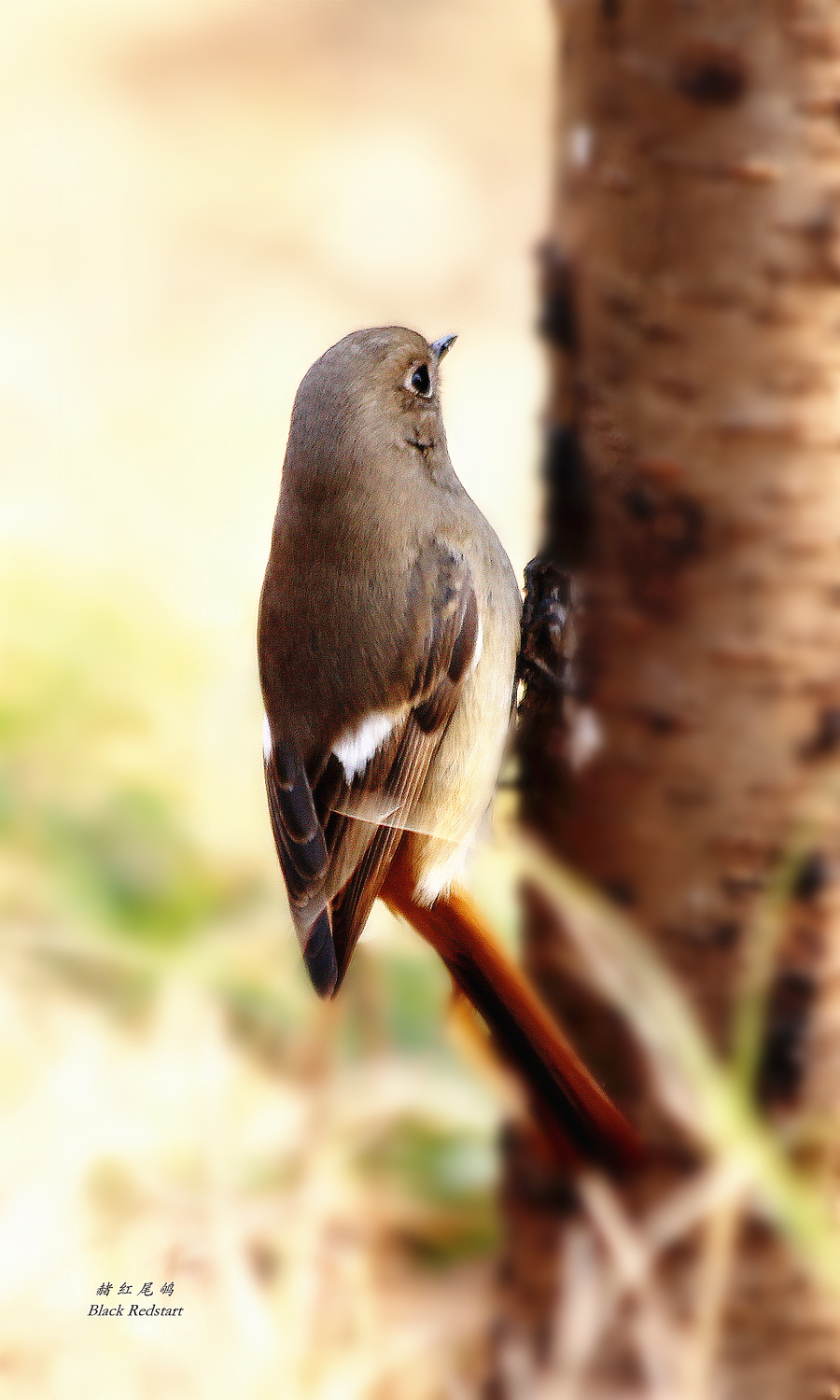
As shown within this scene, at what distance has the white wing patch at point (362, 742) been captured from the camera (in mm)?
1760

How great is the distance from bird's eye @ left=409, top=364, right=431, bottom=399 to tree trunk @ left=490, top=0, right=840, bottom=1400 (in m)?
0.27

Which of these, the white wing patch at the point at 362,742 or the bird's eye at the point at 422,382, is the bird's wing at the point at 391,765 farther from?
the bird's eye at the point at 422,382

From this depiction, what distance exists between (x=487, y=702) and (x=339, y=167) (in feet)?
9.85

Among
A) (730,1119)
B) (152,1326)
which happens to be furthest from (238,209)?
(730,1119)

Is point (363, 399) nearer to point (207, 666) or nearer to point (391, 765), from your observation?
point (391, 765)

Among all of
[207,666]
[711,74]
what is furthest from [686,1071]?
[207,666]

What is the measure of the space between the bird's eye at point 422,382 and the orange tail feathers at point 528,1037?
1.88 ft

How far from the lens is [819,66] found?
4.02ft

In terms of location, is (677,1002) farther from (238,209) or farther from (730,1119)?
(238,209)

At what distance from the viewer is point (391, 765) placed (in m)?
1.79

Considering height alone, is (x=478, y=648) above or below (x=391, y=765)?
above

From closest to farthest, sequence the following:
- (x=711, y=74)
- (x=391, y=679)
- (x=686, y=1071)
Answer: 1. (x=711, y=74)
2. (x=686, y=1071)
3. (x=391, y=679)

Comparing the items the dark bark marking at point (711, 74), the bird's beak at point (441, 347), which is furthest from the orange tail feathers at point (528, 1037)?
the dark bark marking at point (711, 74)

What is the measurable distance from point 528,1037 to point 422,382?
777 millimetres
